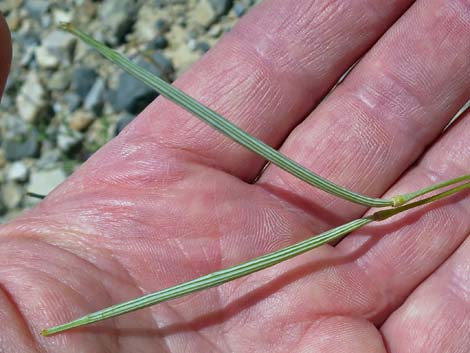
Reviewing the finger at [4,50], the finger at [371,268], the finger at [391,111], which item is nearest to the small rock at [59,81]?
the finger at [4,50]

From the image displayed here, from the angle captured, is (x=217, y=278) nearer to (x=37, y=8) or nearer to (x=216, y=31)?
(x=216, y=31)

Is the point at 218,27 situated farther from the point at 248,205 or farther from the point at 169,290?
the point at 169,290

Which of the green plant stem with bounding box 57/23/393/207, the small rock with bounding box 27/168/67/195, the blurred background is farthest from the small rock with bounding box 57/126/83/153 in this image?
the green plant stem with bounding box 57/23/393/207

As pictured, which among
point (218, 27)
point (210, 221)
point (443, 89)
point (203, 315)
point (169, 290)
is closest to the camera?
point (169, 290)

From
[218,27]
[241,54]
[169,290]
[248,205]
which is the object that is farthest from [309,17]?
[218,27]

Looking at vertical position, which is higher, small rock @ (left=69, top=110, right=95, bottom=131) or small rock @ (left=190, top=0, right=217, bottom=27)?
small rock @ (left=190, top=0, right=217, bottom=27)

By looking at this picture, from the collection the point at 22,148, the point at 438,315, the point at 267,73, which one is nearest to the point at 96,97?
the point at 22,148

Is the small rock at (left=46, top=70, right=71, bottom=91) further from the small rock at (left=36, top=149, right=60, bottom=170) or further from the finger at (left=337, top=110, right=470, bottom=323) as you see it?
the finger at (left=337, top=110, right=470, bottom=323)
